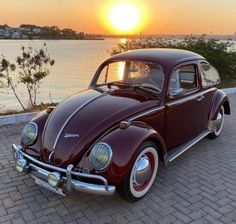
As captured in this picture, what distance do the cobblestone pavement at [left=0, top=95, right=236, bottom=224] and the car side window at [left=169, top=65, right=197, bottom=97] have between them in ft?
3.76

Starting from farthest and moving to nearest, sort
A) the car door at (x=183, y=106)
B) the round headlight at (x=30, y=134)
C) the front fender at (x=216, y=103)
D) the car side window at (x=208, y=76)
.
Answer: the front fender at (x=216, y=103) < the car side window at (x=208, y=76) < the car door at (x=183, y=106) < the round headlight at (x=30, y=134)

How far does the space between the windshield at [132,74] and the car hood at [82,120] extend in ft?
1.05

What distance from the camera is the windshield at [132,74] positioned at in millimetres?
4418

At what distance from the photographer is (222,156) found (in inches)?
199

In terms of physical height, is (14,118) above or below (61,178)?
below

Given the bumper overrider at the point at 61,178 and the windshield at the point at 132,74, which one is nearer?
the bumper overrider at the point at 61,178

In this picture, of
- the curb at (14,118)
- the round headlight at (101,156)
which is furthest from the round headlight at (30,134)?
the curb at (14,118)

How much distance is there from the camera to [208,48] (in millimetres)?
12828

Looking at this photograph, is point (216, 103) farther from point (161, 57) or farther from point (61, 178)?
point (61, 178)

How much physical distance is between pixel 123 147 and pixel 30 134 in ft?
4.18

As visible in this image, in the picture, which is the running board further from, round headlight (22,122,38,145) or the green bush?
the green bush

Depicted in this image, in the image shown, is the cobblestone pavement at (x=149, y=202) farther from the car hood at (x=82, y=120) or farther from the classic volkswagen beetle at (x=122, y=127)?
the car hood at (x=82, y=120)

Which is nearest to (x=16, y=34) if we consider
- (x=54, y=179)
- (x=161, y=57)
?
(x=161, y=57)

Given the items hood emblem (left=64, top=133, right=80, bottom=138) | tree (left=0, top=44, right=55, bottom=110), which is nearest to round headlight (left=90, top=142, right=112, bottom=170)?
hood emblem (left=64, top=133, right=80, bottom=138)
